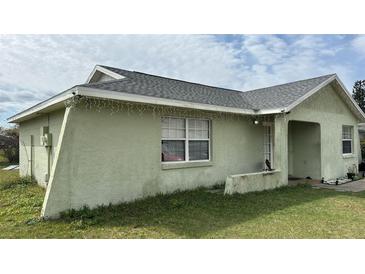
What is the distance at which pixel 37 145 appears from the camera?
10273 millimetres

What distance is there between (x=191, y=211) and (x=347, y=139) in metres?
11.9

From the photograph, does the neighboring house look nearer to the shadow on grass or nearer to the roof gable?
the roof gable

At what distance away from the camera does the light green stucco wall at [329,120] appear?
35.7 feet

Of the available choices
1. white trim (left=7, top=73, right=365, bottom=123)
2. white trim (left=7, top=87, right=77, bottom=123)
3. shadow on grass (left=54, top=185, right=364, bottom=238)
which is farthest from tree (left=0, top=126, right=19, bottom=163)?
shadow on grass (left=54, top=185, right=364, bottom=238)

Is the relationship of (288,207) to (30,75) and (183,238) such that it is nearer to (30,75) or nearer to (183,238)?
(183,238)

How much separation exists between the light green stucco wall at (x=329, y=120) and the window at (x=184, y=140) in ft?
13.4

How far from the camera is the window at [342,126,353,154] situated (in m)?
13.4

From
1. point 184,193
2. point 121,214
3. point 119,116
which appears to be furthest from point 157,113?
point 121,214

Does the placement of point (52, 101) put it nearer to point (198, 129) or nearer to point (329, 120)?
point (198, 129)

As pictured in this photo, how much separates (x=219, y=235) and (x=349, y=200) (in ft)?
17.7

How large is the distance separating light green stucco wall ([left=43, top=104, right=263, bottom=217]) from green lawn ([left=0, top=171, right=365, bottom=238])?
389 millimetres

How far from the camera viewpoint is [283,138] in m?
9.56

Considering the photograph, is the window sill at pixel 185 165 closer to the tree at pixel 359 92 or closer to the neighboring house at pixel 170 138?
the neighboring house at pixel 170 138

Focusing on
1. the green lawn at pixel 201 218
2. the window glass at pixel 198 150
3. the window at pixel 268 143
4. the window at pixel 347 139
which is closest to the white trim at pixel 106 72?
the window glass at pixel 198 150
